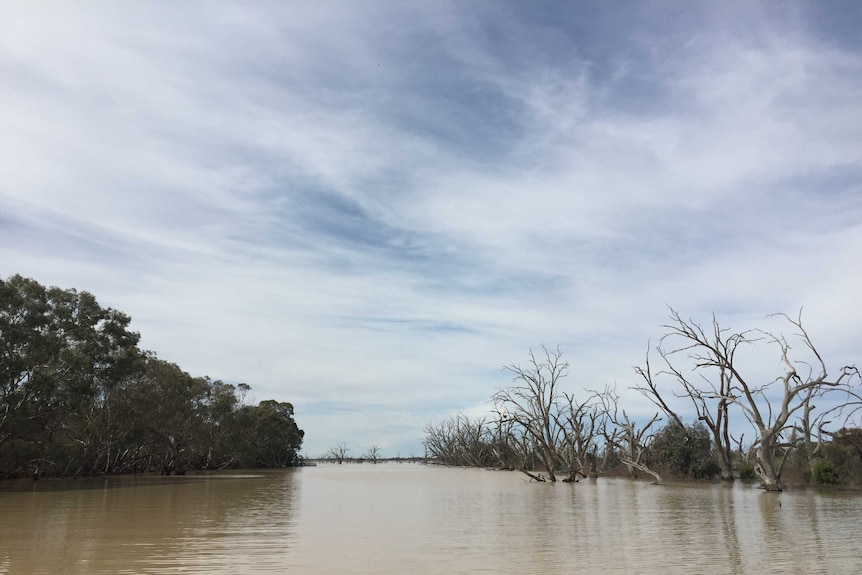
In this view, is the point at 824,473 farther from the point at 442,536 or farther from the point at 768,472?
the point at 442,536

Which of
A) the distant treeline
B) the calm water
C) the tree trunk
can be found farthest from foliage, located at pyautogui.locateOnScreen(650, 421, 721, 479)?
the distant treeline

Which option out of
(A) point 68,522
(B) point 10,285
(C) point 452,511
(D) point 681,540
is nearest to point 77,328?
(B) point 10,285

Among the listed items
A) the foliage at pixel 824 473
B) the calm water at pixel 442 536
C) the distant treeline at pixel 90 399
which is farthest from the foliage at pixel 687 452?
the distant treeline at pixel 90 399

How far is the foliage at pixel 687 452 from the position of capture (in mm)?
36625

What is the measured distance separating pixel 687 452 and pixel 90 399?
34.4m

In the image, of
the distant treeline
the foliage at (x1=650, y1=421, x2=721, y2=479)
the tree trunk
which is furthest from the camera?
the foliage at (x1=650, y1=421, x2=721, y2=479)

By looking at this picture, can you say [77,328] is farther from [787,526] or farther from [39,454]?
[787,526]

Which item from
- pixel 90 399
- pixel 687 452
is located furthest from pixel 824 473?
pixel 90 399

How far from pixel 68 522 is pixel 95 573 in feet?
26.7

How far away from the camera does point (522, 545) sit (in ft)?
37.1

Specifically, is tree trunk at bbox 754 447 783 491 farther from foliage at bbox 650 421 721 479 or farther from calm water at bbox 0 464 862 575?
foliage at bbox 650 421 721 479

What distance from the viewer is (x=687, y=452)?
3731cm

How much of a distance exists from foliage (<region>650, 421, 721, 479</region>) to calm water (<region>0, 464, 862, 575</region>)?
15184 mm

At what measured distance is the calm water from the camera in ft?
30.7
